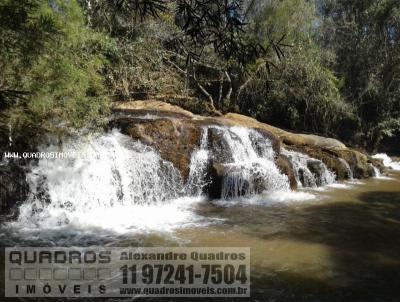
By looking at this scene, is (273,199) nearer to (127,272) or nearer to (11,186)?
(127,272)

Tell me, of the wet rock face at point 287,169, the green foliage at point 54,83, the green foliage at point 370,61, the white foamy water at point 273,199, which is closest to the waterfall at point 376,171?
the wet rock face at point 287,169

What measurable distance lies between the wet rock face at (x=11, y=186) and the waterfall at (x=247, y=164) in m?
4.25


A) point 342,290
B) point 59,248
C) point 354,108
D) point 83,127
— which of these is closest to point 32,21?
point 59,248

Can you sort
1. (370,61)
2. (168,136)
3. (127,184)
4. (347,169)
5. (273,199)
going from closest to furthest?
1. (127,184)
2. (273,199)
3. (168,136)
4. (347,169)
5. (370,61)

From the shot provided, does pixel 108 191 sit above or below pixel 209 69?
below

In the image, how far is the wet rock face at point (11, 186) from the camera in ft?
23.7

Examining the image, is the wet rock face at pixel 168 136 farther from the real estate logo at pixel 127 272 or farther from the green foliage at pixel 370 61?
the green foliage at pixel 370 61

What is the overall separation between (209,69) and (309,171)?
841cm

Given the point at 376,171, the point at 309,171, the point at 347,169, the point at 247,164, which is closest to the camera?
the point at 247,164

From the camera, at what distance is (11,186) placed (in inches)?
289

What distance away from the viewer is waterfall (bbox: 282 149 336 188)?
11602 millimetres

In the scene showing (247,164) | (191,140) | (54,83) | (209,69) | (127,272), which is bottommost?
(127,272)

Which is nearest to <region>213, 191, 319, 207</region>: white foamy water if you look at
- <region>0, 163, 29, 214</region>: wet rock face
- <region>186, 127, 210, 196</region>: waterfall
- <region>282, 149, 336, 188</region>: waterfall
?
<region>186, 127, 210, 196</region>: waterfall

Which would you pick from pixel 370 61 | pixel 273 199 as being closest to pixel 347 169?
pixel 273 199
